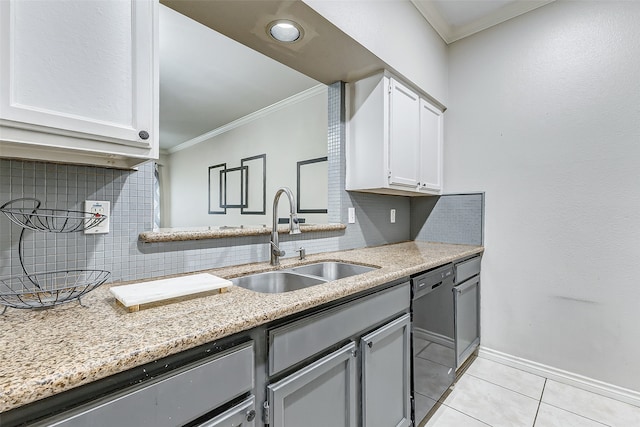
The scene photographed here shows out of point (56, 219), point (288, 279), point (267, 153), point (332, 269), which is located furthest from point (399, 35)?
point (267, 153)

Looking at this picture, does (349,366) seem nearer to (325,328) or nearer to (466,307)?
(325,328)

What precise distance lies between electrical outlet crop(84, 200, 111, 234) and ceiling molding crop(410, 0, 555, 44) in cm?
229

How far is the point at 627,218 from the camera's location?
1843 mm

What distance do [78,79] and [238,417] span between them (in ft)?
3.32

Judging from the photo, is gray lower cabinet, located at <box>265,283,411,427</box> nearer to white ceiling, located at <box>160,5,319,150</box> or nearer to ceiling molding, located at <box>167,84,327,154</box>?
white ceiling, located at <box>160,5,319,150</box>

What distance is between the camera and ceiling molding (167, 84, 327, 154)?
11.0 feet

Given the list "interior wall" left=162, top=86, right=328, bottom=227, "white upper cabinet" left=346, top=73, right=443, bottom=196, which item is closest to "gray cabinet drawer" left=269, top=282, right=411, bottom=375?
"white upper cabinet" left=346, top=73, right=443, bottom=196

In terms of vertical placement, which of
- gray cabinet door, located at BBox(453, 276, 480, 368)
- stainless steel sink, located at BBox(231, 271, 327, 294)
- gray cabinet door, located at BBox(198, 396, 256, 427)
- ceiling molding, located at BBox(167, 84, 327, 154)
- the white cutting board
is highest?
ceiling molding, located at BBox(167, 84, 327, 154)

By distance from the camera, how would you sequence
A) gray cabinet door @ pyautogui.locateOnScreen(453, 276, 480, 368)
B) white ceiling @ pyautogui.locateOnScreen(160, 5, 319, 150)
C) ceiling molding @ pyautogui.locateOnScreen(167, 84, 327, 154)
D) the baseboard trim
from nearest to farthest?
the baseboard trim, gray cabinet door @ pyautogui.locateOnScreen(453, 276, 480, 368), white ceiling @ pyautogui.locateOnScreen(160, 5, 319, 150), ceiling molding @ pyautogui.locateOnScreen(167, 84, 327, 154)

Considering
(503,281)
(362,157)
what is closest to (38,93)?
(362,157)

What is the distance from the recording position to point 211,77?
3037mm

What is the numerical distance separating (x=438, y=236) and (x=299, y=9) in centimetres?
210

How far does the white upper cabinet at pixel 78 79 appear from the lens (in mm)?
718

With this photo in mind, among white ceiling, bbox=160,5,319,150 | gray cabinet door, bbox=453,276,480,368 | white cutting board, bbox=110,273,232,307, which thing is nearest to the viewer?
white cutting board, bbox=110,273,232,307
